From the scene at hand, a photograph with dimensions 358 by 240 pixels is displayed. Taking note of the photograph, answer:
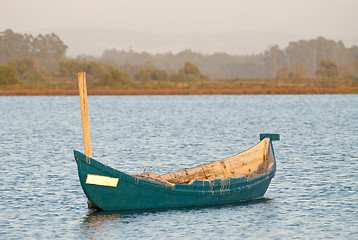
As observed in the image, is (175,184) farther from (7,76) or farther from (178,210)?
(7,76)

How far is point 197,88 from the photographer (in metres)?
148

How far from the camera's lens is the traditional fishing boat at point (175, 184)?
20.3 metres

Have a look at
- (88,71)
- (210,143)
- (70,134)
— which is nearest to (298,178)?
(210,143)

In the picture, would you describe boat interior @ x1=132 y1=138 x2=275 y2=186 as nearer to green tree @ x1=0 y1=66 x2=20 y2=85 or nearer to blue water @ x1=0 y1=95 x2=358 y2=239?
blue water @ x1=0 y1=95 x2=358 y2=239

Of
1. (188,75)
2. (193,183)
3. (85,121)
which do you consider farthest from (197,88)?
(193,183)

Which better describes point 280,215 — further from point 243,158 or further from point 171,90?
point 171,90

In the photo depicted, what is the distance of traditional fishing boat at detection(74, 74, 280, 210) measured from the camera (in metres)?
20.3

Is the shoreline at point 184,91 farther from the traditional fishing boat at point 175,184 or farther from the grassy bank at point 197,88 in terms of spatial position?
the traditional fishing boat at point 175,184

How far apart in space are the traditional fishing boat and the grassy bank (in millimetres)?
111438

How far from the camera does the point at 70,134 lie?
59469 millimetres

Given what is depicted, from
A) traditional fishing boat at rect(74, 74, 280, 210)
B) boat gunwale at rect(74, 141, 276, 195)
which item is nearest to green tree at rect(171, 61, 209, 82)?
traditional fishing boat at rect(74, 74, 280, 210)

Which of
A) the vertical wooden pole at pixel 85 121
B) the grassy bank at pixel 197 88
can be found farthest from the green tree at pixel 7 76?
the vertical wooden pole at pixel 85 121

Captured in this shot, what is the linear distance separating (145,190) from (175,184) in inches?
41.8

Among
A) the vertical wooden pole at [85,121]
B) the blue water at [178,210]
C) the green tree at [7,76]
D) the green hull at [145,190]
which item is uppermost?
the green tree at [7,76]
